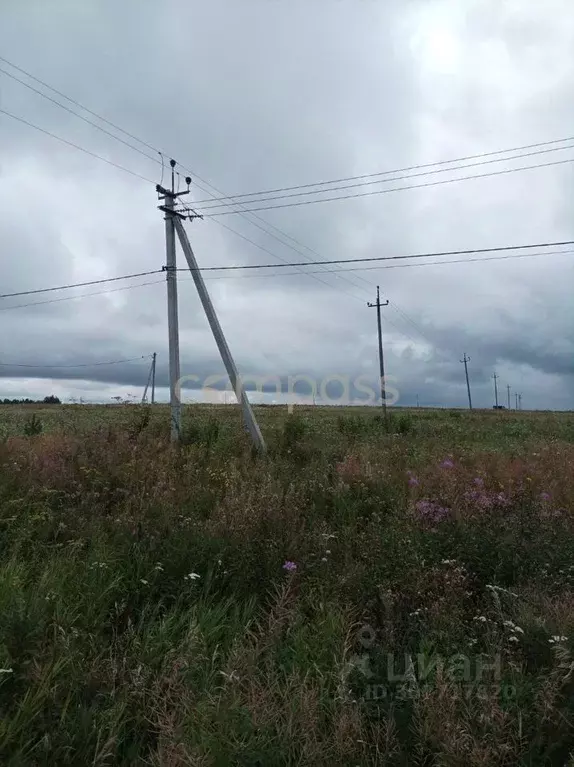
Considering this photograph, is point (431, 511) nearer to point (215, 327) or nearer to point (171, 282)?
point (215, 327)

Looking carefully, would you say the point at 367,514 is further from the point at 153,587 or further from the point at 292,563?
the point at 153,587

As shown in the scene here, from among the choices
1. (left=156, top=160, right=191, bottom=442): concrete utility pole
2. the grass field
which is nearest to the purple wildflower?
the grass field

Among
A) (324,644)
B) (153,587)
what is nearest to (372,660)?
(324,644)

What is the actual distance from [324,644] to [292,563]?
3.10 ft

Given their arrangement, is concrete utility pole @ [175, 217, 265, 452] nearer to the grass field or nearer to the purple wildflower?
the grass field

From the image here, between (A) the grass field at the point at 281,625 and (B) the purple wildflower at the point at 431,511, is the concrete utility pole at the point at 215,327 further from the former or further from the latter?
(B) the purple wildflower at the point at 431,511

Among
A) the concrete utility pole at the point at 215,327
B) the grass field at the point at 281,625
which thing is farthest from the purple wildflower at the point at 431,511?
the concrete utility pole at the point at 215,327

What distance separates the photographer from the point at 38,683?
8.26 feet

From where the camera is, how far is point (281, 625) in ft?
10.2

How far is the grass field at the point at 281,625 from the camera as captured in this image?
2.30 m

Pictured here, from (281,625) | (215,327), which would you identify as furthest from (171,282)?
(281,625)

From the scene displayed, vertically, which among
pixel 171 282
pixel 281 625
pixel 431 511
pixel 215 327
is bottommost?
pixel 281 625

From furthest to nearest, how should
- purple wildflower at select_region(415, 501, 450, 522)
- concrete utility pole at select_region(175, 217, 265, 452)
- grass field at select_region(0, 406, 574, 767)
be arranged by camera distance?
concrete utility pole at select_region(175, 217, 265, 452), purple wildflower at select_region(415, 501, 450, 522), grass field at select_region(0, 406, 574, 767)

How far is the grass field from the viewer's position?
2305 mm
